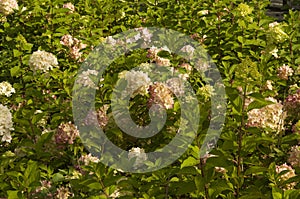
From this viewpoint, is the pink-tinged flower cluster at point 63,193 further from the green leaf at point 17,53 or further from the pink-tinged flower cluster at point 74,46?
the pink-tinged flower cluster at point 74,46

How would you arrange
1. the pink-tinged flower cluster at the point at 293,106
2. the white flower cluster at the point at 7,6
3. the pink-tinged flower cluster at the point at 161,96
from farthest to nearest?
the white flower cluster at the point at 7,6 < the pink-tinged flower cluster at the point at 293,106 < the pink-tinged flower cluster at the point at 161,96

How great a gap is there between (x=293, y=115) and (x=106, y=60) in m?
1.17

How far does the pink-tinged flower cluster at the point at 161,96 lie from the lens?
257 centimetres

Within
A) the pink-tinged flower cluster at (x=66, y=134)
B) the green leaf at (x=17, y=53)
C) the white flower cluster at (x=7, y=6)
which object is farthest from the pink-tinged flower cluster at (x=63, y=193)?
the white flower cluster at (x=7, y=6)

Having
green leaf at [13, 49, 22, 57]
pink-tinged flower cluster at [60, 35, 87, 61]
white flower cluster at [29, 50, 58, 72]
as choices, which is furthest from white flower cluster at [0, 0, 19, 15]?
white flower cluster at [29, 50, 58, 72]

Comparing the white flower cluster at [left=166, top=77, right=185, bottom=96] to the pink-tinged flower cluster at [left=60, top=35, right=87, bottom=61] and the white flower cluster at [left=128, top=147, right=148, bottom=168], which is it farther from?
the pink-tinged flower cluster at [left=60, top=35, right=87, bottom=61]

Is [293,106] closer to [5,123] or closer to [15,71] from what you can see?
[5,123]

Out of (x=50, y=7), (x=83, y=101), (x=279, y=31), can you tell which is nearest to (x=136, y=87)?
(x=83, y=101)

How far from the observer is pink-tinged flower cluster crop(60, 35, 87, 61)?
3791 millimetres

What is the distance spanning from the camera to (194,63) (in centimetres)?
346

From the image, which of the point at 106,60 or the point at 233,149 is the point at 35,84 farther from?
the point at 233,149

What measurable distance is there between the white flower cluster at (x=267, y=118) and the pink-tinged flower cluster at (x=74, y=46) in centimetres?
157

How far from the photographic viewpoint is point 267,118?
255cm

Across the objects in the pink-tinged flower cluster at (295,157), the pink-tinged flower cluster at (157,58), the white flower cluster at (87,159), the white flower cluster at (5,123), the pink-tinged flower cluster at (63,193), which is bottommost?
the pink-tinged flower cluster at (63,193)
